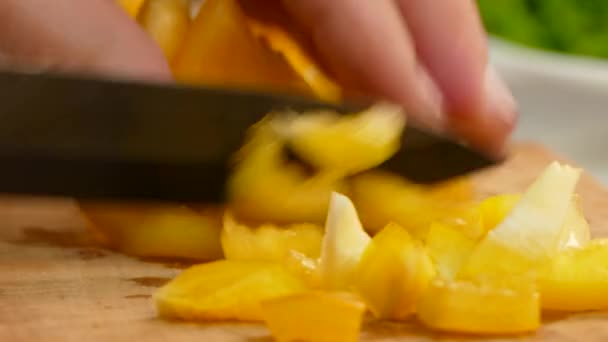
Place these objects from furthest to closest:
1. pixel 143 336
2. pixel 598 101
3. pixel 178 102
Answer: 1. pixel 598 101
2. pixel 178 102
3. pixel 143 336

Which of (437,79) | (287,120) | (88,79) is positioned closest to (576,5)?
(437,79)

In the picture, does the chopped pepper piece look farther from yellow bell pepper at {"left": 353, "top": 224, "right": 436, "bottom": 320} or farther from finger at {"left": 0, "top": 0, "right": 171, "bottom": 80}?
finger at {"left": 0, "top": 0, "right": 171, "bottom": 80}

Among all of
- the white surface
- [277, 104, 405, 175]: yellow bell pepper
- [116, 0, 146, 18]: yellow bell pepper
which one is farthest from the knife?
the white surface

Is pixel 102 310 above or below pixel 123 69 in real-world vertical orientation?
below

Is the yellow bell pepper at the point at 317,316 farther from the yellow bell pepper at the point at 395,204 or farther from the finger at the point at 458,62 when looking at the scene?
the finger at the point at 458,62

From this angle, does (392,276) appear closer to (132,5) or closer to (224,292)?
(224,292)

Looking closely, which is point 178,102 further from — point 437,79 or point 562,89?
point 562,89
